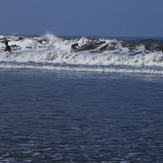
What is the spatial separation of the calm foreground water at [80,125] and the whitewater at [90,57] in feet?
42.7

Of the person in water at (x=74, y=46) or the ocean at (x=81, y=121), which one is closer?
the ocean at (x=81, y=121)

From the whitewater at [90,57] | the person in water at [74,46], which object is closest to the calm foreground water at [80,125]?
the whitewater at [90,57]

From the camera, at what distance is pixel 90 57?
38.9m

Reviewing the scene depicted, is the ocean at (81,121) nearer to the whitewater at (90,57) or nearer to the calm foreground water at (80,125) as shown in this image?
the calm foreground water at (80,125)

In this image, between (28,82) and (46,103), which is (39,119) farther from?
(28,82)

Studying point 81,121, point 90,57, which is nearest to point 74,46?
point 90,57

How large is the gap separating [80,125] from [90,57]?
2825 cm

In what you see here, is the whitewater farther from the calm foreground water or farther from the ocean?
the calm foreground water

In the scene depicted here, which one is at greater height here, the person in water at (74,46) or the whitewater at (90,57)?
the person in water at (74,46)

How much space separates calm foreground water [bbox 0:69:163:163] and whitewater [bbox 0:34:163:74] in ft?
42.7

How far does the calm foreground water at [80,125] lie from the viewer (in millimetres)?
8359

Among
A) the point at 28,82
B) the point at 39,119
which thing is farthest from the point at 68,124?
the point at 28,82

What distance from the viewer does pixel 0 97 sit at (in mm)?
15312

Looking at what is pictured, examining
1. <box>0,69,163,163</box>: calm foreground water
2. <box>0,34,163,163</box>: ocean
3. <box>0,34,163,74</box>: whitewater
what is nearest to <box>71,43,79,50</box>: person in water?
<box>0,34,163,74</box>: whitewater
